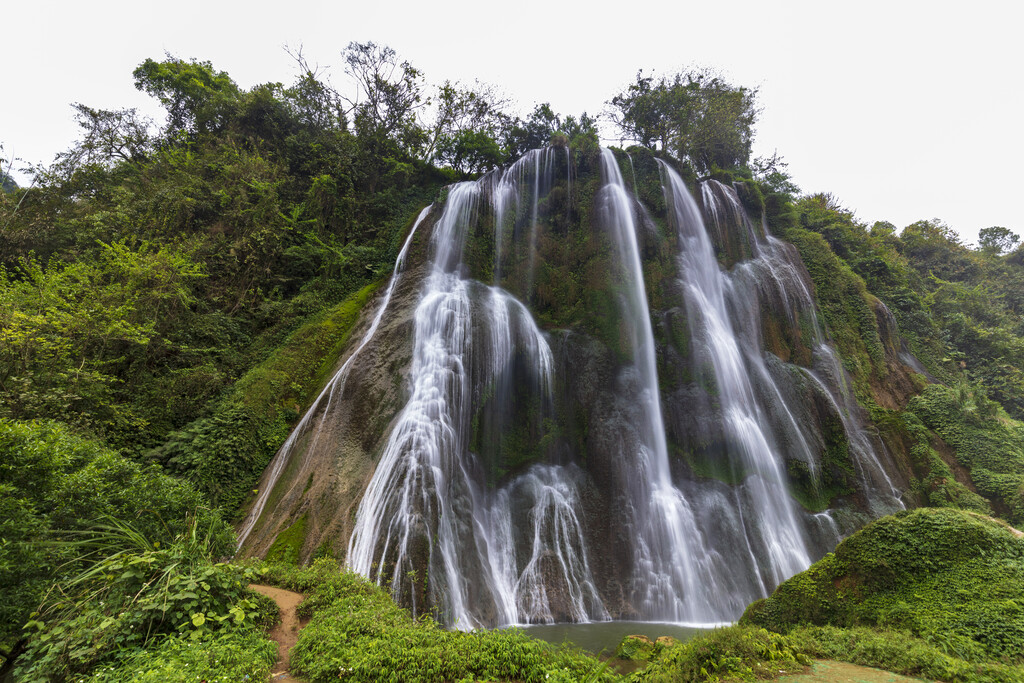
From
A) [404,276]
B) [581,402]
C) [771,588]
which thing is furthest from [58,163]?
[771,588]

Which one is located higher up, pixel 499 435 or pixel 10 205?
pixel 10 205

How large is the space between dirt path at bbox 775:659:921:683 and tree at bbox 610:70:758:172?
23525 millimetres

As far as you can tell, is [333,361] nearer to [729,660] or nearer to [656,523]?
[656,523]

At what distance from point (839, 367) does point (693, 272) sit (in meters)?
6.15

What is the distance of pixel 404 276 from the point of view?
43.5 ft

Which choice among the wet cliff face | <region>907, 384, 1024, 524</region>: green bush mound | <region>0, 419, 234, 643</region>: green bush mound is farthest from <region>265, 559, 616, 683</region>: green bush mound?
<region>907, 384, 1024, 524</region>: green bush mound

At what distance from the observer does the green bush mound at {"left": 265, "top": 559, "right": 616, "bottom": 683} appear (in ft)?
11.4

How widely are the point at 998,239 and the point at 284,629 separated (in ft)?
165

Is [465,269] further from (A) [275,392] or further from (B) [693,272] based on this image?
(B) [693,272]

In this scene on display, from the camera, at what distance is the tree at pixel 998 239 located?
30.8 m

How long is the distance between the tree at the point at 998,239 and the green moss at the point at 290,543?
156ft

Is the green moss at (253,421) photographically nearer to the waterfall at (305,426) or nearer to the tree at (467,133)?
the waterfall at (305,426)

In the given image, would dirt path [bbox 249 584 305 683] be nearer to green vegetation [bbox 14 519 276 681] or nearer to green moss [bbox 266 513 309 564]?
green vegetation [bbox 14 519 276 681]

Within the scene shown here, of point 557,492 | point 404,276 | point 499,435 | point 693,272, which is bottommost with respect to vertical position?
point 557,492
